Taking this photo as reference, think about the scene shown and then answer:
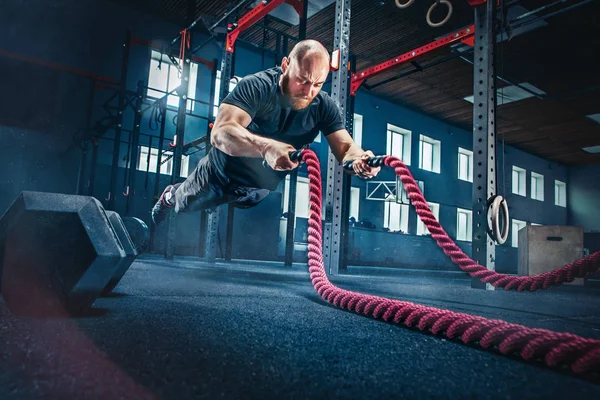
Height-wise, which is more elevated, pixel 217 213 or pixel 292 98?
pixel 292 98

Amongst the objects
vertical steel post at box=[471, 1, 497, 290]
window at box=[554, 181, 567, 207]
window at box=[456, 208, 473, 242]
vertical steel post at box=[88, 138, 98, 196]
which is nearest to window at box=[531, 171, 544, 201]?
window at box=[554, 181, 567, 207]

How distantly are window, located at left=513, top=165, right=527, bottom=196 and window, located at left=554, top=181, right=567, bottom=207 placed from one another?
7.16 ft

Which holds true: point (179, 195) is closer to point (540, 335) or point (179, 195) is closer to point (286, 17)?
point (540, 335)

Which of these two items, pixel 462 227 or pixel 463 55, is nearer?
pixel 463 55

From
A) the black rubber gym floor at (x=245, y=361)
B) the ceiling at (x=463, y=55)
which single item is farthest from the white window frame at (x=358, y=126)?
the black rubber gym floor at (x=245, y=361)

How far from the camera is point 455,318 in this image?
107 centimetres

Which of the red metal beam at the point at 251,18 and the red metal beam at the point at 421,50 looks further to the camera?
the red metal beam at the point at 251,18

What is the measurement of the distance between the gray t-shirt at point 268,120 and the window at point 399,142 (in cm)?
791

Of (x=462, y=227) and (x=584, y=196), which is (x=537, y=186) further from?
(x=462, y=227)

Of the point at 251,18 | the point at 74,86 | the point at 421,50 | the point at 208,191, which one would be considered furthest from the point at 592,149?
the point at 74,86

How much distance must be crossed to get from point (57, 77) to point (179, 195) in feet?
17.1

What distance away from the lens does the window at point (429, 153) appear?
10.2m

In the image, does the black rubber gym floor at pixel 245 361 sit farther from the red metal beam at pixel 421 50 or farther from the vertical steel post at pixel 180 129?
the vertical steel post at pixel 180 129

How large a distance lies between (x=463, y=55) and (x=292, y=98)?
5.12m
